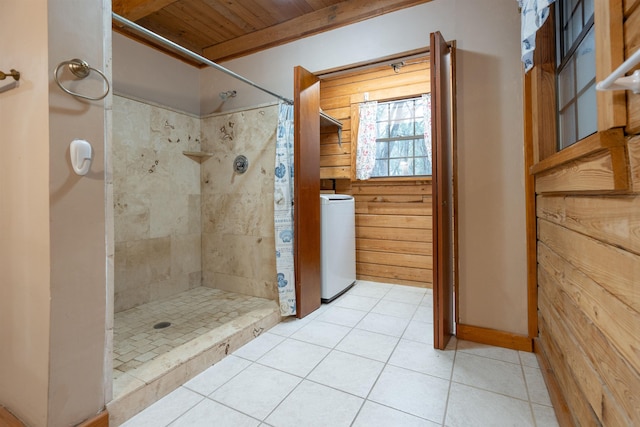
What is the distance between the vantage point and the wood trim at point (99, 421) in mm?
1090

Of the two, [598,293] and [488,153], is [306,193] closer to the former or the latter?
[488,153]

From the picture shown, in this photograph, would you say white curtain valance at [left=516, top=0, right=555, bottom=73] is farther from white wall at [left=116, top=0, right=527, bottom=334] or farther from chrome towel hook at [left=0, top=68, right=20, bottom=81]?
chrome towel hook at [left=0, top=68, right=20, bottom=81]

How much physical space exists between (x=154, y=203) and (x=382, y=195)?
7.49ft

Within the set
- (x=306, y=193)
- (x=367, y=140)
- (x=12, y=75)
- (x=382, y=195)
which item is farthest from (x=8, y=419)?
(x=367, y=140)

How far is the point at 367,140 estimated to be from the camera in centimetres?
318

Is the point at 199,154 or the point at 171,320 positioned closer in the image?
the point at 171,320

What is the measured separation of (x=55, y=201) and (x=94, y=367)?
2.15 feet

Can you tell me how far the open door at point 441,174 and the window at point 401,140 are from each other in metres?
1.15

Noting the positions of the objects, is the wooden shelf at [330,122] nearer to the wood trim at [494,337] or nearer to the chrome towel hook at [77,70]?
the chrome towel hook at [77,70]

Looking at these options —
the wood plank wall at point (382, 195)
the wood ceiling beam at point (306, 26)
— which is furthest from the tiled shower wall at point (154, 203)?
the wood plank wall at point (382, 195)

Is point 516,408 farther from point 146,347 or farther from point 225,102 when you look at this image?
point 225,102

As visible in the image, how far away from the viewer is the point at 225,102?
2877mm

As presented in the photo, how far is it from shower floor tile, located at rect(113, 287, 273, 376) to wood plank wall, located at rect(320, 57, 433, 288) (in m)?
1.38

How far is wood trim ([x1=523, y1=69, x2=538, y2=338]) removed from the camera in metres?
1.70
